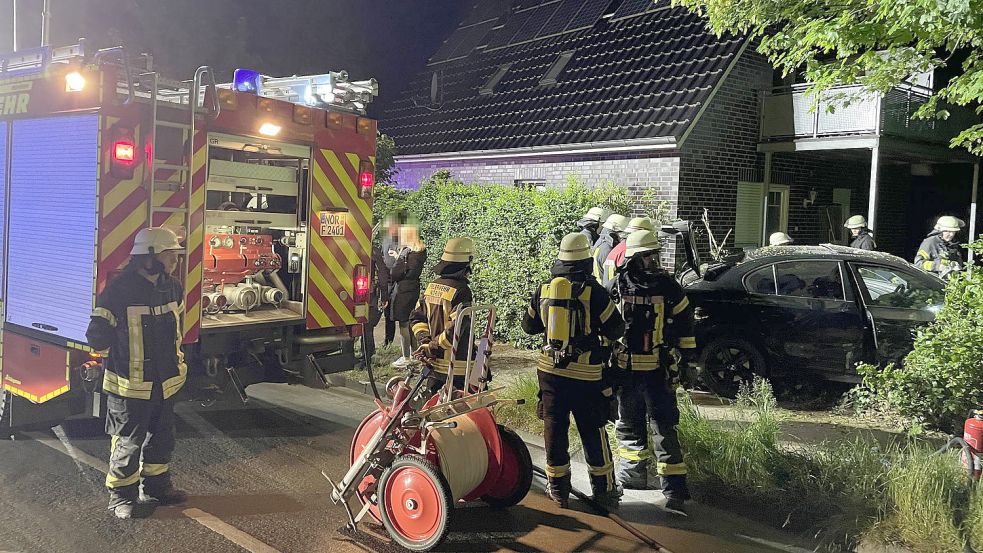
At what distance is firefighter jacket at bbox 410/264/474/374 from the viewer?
572cm

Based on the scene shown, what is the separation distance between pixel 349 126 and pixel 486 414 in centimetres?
315

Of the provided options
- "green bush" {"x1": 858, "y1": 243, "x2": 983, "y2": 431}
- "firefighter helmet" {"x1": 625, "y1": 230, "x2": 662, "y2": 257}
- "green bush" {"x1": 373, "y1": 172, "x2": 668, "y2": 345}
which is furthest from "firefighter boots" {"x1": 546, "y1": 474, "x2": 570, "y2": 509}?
"green bush" {"x1": 373, "y1": 172, "x2": 668, "y2": 345}

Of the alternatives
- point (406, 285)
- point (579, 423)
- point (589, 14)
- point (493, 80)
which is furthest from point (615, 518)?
point (589, 14)

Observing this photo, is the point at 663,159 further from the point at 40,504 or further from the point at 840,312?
the point at 40,504

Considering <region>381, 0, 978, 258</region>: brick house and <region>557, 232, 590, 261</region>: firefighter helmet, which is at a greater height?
<region>381, 0, 978, 258</region>: brick house

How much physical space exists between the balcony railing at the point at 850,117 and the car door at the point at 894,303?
184 inches

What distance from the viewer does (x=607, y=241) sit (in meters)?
8.26

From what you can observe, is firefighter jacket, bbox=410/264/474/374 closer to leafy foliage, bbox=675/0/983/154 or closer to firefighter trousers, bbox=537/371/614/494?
firefighter trousers, bbox=537/371/614/494

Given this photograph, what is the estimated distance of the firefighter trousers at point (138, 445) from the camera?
16.6ft

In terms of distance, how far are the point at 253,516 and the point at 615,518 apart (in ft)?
7.12

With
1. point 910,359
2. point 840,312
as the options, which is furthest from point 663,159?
point 910,359

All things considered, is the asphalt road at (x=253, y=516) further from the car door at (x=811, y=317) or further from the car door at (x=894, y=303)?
the car door at (x=894, y=303)

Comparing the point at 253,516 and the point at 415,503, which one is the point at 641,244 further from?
the point at 253,516

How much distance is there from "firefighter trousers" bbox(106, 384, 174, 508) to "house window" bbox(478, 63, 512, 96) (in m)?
12.1
